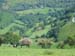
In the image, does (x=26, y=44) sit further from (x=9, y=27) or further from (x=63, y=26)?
(x=9, y=27)

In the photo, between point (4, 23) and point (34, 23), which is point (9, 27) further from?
point (34, 23)

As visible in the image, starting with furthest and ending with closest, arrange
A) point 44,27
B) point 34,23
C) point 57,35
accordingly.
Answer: point 34,23 → point 44,27 → point 57,35

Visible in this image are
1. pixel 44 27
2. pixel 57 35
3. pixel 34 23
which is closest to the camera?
pixel 57 35

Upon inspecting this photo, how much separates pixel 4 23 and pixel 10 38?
280 feet

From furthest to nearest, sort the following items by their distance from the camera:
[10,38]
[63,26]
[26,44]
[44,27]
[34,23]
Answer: [34,23], [44,27], [63,26], [10,38], [26,44]

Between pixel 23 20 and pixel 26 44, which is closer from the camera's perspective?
pixel 26 44

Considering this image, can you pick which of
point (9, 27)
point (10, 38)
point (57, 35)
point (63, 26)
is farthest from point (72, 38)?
point (9, 27)

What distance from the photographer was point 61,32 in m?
137

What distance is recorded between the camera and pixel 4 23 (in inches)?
7416

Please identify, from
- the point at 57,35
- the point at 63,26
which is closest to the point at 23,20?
the point at 63,26

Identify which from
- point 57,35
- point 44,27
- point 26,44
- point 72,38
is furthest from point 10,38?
point 44,27

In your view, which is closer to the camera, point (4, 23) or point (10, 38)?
point (10, 38)

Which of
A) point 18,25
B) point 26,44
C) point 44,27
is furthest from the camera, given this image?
point 18,25

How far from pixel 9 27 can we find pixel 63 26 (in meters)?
43.2
